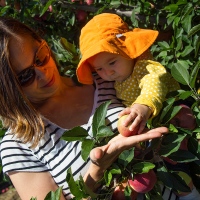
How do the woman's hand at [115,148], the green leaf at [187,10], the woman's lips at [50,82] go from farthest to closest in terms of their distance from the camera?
the green leaf at [187,10]
the woman's lips at [50,82]
the woman's hand at [115,148]

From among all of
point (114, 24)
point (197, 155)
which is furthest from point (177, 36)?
point (197, 155)

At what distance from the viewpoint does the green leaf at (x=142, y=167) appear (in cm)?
113

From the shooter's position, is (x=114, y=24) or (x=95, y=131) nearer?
(x=95, y=131)

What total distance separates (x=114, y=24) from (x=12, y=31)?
342 mm

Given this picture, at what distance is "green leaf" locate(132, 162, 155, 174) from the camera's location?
113 cm

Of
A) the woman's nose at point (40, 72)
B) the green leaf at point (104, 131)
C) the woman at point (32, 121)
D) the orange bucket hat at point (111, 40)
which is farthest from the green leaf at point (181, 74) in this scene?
the woman's nose at point (40, 72)

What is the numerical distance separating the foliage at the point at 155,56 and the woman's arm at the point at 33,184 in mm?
242

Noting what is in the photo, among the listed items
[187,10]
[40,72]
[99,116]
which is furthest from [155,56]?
[99,116]

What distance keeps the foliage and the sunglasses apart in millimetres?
261

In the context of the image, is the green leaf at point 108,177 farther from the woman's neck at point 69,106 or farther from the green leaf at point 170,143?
the woman's neck at point 69,106

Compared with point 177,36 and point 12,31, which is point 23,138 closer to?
point 12,31

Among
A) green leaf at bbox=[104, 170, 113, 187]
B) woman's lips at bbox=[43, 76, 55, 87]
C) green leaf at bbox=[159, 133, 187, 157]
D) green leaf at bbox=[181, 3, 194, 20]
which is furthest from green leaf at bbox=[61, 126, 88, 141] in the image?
green leaf at bbox=[181, 3, 194, 20]

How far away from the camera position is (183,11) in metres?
1.78

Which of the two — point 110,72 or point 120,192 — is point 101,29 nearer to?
point 110,72
